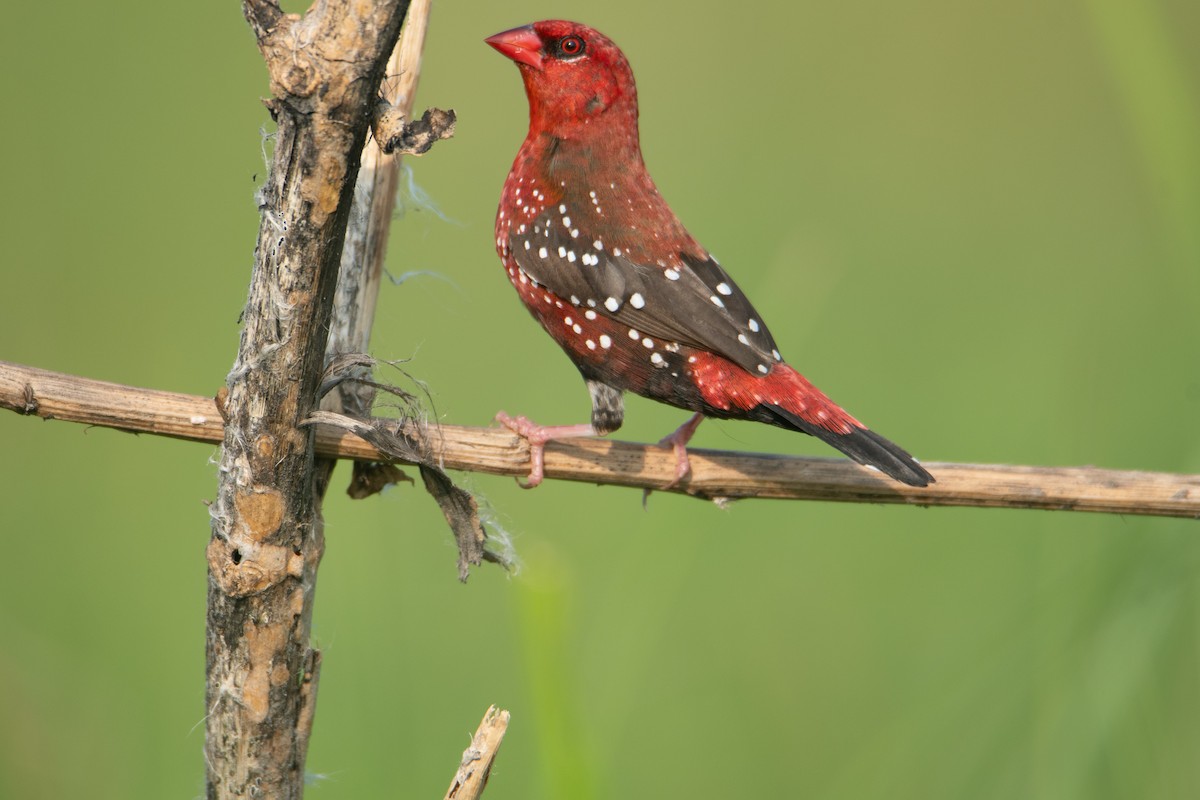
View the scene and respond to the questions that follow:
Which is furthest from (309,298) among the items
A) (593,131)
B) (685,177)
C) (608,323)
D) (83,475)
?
(685,177)

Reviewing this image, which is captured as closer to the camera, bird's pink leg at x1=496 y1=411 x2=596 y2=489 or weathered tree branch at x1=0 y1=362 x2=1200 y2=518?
weathered tree branch at x1=0 y1=362 x2=1200 y2=518

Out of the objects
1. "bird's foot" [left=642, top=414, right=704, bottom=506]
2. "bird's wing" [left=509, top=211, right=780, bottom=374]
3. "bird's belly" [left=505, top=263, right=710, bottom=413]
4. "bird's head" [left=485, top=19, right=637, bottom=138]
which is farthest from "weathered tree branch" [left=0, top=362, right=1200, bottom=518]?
"bird's head" [left=485, top=19, right=637, bottom=138]

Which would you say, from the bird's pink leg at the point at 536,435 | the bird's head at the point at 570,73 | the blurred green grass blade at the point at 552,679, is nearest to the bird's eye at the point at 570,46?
the bird's head at the point at 570,73

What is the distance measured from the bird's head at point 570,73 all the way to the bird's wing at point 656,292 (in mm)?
290

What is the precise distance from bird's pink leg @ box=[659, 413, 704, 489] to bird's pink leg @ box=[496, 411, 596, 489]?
0.20 m

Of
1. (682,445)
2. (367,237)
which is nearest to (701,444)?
(682,445)

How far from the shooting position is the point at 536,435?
2441mm

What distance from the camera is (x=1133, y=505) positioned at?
2.22 meters

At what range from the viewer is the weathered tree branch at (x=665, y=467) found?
1882mm

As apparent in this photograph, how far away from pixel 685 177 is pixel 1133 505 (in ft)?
11.7

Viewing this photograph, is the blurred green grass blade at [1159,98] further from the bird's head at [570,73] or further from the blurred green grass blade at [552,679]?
the blurred green grass blade at [552,679]

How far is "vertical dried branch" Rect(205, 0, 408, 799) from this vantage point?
1451mm

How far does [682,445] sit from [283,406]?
1111 mm

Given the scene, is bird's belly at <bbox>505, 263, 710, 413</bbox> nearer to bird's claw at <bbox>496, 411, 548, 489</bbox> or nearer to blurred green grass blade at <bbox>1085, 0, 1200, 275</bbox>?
bird's claw at <bbox>496, 411, 548, 489</bbox>
